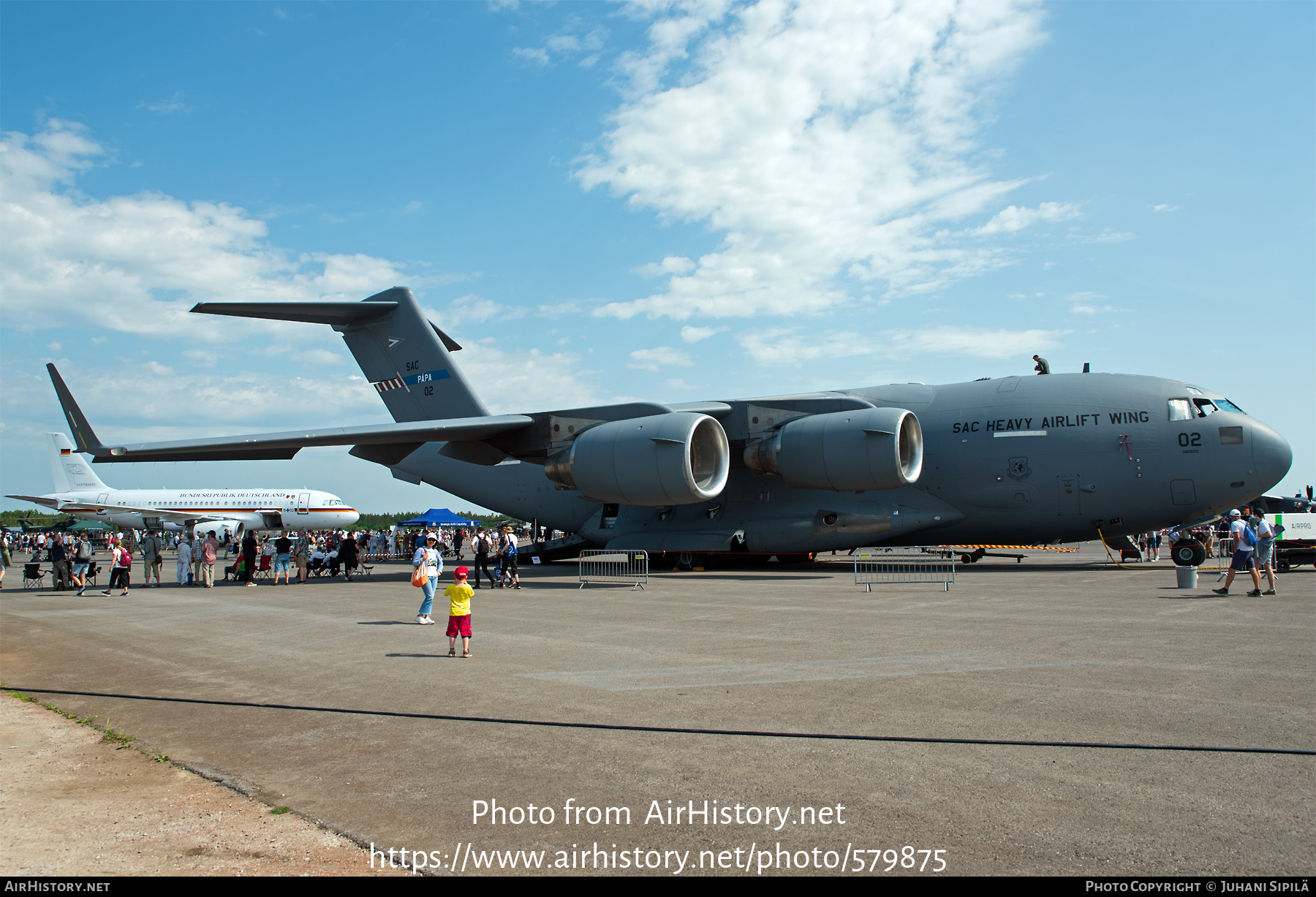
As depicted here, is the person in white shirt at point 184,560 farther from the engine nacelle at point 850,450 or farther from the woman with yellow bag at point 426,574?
the engine nacelle at point 850,450

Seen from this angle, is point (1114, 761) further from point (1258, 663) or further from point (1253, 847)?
point (1258, 663)

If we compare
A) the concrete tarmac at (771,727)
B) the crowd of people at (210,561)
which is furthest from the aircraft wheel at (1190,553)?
the crowd of people at (210,561)

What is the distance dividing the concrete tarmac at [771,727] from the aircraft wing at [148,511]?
3811 centimetres

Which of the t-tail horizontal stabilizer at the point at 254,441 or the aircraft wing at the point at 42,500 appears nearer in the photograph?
the t-tail horizontal stabilizer at the point at 254,441

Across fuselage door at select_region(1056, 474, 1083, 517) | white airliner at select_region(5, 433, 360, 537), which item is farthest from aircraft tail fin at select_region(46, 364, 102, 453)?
white airliner at select_region(5, 433, 360, 537)

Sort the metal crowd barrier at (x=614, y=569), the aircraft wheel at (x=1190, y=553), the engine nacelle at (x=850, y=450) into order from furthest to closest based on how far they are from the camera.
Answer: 1. the metal crowd barrier at (x=614, y=569)
2. the engine nacelle at (x=850, y=450)
3. the aircraft wheel at (x=1190, y=553)

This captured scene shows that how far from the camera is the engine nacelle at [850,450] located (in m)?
16.9

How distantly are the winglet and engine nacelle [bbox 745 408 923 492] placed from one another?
1419 cm

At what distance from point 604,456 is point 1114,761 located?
1349 centimetres

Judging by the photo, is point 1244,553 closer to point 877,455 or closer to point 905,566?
point 877,455

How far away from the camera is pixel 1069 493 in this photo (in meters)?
17.5

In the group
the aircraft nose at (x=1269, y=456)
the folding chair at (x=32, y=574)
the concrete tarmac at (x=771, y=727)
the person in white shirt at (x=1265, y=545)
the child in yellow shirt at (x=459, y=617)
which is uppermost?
the aircraft nose at (x=1269, y=456)

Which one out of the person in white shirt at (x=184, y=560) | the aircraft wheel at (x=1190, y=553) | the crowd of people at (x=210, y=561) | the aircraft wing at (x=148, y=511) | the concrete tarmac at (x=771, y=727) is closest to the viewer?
the concrete tarmac at (x=771, y=727)
